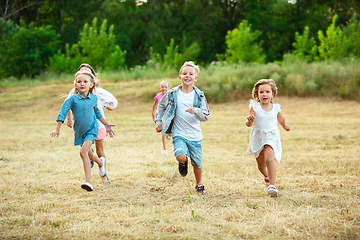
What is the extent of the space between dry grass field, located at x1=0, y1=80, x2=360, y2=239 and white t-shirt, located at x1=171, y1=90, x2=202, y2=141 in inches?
33.0

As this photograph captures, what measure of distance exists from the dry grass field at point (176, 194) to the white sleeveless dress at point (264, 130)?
628 millimetres

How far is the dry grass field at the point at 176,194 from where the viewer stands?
3.57 m

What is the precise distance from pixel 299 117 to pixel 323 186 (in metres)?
11.7

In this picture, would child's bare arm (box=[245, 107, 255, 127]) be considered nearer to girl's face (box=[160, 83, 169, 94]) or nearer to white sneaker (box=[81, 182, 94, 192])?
white sneaker (box=[81, 182, 94, 192])

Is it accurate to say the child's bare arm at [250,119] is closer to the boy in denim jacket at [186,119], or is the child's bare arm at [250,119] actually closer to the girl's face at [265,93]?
the girl's face at [265,93]

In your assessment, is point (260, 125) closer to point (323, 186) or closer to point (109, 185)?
point (323, 186)

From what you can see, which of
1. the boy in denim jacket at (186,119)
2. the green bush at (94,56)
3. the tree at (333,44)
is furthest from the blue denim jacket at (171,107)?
the green bush at (94,56)

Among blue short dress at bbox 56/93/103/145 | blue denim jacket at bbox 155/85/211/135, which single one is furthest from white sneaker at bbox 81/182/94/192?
blue denim jacket at bbox 155/85/211/135

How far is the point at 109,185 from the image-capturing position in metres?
5.54

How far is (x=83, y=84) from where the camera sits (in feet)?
17.1

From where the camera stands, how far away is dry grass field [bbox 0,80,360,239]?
357 centimetres

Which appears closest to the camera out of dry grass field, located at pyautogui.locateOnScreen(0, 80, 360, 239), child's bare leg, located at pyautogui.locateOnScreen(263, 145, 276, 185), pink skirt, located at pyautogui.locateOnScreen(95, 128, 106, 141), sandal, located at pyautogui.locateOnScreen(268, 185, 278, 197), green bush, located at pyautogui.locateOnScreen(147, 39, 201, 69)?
dry grass field, located at pyautogui.locateOnScreen(0, 80, 360, 239)

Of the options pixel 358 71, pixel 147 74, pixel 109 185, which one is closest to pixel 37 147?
pixel 109 185

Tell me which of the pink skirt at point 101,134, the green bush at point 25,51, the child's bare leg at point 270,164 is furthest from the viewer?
the green bush at point 25,51
